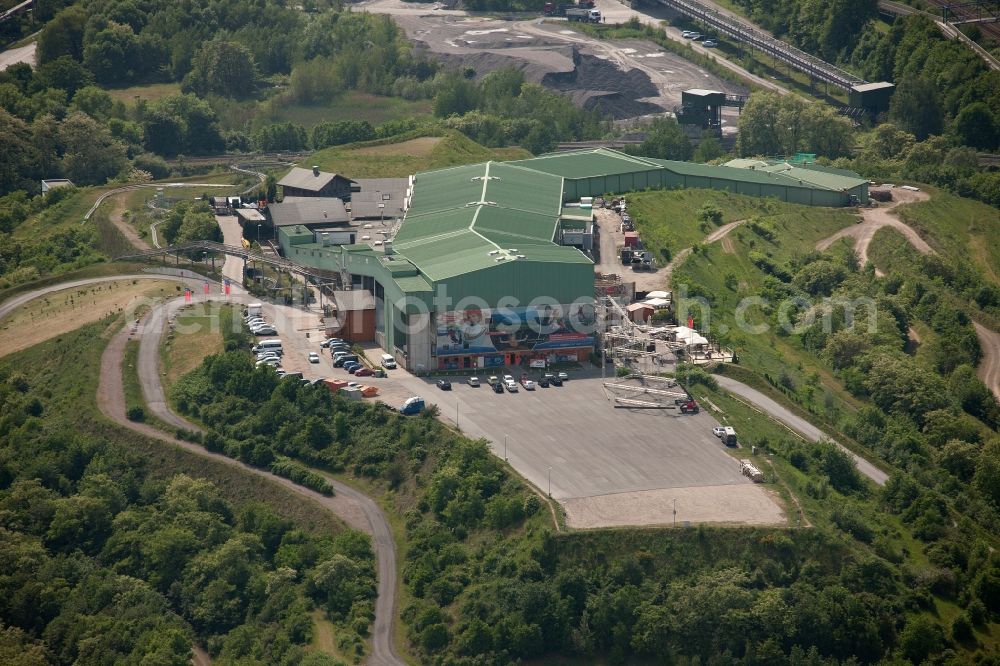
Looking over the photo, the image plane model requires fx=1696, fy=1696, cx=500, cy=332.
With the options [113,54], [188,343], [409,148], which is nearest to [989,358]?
[188,343]

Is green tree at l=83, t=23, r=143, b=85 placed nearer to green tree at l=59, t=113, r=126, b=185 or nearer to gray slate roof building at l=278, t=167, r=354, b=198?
green tree at l=59, t=113, r=126, b=185

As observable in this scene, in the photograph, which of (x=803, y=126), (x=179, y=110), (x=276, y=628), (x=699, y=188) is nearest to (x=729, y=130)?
(x=803, y=126)

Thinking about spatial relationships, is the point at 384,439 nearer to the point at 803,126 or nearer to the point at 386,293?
the point at 386,293

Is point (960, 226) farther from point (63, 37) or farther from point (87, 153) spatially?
point (63, 37)

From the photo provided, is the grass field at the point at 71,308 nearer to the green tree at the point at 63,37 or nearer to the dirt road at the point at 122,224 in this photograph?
the dirt road at the point at 122,224

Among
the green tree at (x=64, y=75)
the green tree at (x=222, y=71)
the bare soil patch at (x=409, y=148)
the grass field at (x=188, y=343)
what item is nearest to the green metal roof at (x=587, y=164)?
the bare soil patch at (x=409, y=148)

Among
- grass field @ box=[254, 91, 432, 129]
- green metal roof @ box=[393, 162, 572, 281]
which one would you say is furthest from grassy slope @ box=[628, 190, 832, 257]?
grass field @ box=[254, 91, 432, 129]
